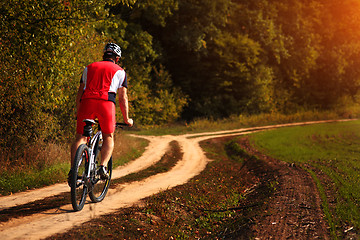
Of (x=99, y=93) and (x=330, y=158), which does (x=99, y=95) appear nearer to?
(x=99, y=93)

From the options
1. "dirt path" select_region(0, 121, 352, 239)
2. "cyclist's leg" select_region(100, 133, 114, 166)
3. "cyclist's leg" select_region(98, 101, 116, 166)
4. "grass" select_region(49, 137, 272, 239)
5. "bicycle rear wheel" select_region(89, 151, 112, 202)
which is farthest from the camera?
"bicycle rear wheel" select_region(89, 151, 112, 202)

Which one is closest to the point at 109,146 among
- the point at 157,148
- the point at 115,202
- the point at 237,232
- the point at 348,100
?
the point at 115,202

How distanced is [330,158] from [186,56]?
17.7m

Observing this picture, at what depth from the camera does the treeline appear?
8.72 m

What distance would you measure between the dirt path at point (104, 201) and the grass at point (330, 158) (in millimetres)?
3860

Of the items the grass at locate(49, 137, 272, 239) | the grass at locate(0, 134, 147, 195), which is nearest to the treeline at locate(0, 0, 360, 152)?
the grass at locate(0, 134, 147, 195)

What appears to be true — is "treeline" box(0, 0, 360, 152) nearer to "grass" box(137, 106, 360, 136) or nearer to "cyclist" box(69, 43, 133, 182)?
"grass" box(137, 106, 360, 136)

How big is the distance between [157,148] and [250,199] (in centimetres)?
794

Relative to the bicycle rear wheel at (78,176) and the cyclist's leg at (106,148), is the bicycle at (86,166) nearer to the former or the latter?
the bicycle rear wheel at (78,176)

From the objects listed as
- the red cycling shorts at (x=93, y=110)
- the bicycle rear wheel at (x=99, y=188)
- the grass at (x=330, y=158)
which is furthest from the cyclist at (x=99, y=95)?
the grass at (x=330, y=158)

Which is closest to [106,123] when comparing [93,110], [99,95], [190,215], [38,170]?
Answer: [93,110]

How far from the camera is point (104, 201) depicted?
7211 millimetres

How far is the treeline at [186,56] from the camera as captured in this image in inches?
343

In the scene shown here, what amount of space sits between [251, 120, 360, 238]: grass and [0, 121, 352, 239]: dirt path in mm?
3860
